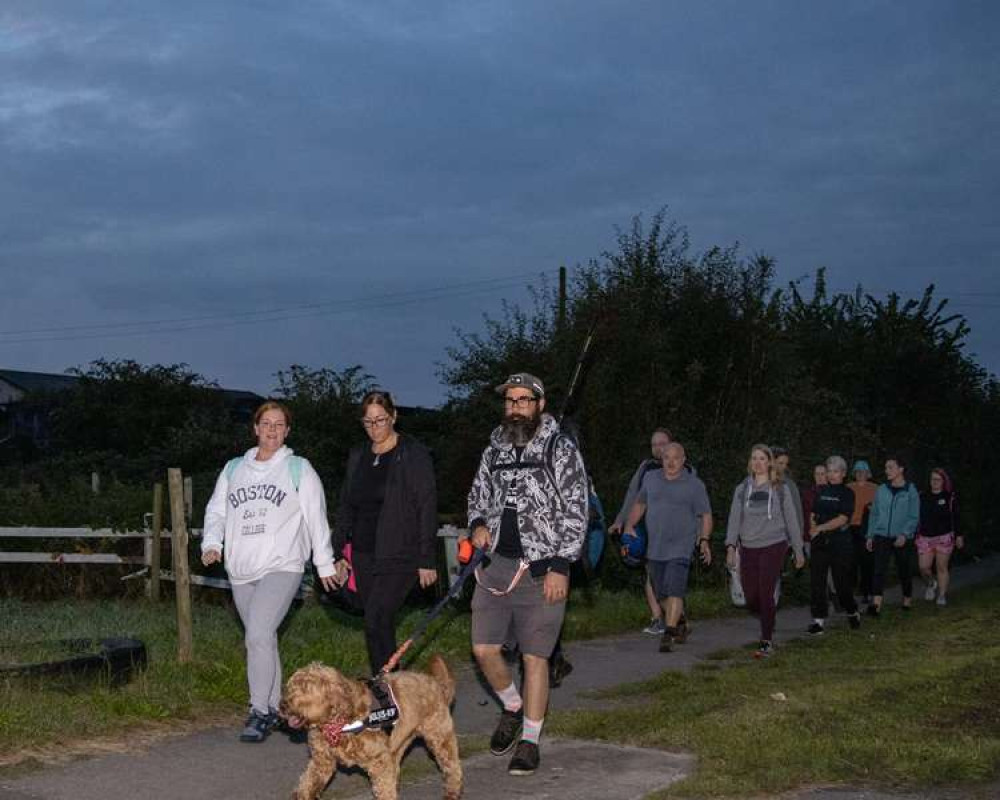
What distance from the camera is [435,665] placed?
6590 millimetres

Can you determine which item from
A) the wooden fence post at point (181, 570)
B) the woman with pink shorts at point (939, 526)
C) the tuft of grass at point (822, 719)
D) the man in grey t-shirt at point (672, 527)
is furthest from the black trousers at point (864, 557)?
the wooden fence post at point (181, 570)

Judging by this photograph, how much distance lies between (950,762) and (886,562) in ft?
29.5

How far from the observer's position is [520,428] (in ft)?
23.1

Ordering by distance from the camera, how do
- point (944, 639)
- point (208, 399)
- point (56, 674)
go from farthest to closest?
1. point (208, 399)
2. point (944, 639)
3. point (56, 674)

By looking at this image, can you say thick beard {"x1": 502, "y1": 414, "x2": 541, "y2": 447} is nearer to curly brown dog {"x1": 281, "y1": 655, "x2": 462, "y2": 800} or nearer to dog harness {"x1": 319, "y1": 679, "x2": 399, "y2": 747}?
curly brown dog {"x1": 281, "y1": 655, "x2": 462, "y2": 800}

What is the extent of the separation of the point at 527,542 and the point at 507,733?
3.51 feet

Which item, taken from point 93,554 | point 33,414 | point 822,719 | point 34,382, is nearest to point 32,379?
point 34,382

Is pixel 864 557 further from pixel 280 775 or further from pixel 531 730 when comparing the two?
pixel 280 775

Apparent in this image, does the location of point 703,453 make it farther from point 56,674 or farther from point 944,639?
point 56,674

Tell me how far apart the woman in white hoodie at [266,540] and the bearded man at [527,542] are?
103 centimetres

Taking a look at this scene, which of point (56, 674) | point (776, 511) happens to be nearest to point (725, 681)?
point (776, 511)

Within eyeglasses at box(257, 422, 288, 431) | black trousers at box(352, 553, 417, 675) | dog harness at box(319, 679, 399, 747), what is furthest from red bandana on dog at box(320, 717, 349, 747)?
eyeglasses at box(257, 422, 288, 431)

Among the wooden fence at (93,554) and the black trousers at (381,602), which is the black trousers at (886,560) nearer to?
the wooden fence at (93,554)

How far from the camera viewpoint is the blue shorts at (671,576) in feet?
38.4
